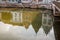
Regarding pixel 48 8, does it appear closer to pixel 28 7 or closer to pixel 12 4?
pixel 28 7

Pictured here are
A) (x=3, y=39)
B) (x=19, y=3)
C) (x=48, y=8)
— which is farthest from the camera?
(x=19, y=3)

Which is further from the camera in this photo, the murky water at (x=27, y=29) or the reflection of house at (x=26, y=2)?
the reflection of house at (x=26, y=2)

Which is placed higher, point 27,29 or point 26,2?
point 27,29

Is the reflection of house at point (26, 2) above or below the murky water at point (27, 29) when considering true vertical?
below

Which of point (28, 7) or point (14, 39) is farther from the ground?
point (14, 39)

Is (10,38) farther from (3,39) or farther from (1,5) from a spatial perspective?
(1,5)

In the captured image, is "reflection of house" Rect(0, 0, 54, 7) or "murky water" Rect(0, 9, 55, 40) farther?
"reflection of house" Rect(0, 0, 54, 7)

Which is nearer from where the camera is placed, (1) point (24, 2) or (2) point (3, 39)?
(2) point (3, 39)

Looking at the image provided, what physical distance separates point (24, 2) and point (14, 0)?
78 centimetres

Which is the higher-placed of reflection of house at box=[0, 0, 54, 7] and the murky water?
the murky water

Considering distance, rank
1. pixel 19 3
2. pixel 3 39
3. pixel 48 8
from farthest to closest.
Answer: pixel 19 3, pixel 48 8, pixel 3 39

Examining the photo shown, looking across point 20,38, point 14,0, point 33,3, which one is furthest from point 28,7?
point 20,38

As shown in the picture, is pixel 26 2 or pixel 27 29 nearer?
pixel 27 29

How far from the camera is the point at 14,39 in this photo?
436 cm
